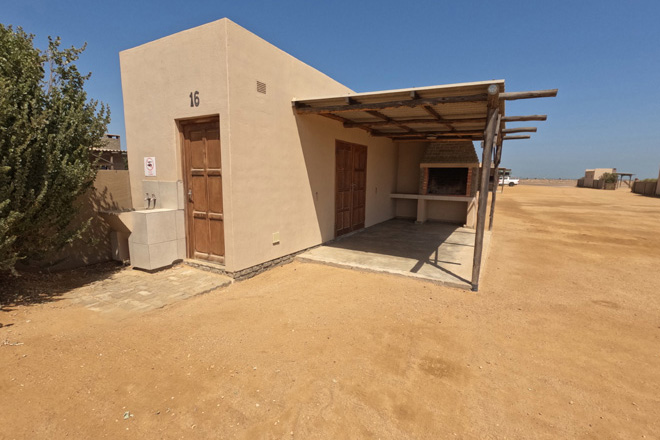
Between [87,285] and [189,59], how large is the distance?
395 centimetres

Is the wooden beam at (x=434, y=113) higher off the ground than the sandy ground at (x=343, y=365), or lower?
higher

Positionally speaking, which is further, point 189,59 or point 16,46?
point 189,59

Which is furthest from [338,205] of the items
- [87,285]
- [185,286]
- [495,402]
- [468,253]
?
[495,402]

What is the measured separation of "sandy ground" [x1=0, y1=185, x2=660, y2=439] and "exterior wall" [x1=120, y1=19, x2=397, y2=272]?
1315 mm

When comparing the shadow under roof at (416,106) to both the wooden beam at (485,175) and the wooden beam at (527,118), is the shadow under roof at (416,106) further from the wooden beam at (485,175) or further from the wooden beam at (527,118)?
the wooden beam at (527,118)

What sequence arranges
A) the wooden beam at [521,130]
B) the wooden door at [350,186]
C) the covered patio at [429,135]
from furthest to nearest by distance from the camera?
the wooden door at [350,186], the wooden beam at [521,130], the covered patio at [429,135]

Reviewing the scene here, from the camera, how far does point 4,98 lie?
11.6ft

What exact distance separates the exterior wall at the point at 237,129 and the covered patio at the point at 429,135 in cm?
66

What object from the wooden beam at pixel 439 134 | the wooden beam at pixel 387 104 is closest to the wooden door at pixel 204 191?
the wooden beam at pixel 387 104

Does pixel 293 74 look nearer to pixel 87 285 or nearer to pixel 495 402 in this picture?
pixel 87 285

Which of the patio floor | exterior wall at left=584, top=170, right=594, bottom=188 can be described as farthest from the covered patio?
exterior wall at left=584, top=170, right=594, bottom=188

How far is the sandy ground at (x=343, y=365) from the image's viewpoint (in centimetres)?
229

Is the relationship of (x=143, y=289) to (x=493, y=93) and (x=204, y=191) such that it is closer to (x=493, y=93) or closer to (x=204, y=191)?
(x=204, y=191)

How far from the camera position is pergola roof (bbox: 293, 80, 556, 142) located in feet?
14.9
